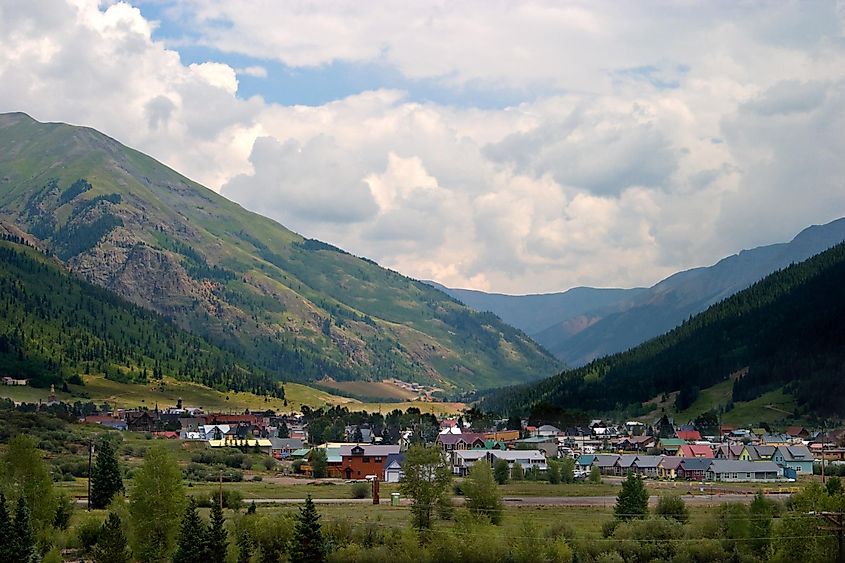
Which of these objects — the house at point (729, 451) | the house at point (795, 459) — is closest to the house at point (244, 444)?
the house at point (729, 451)

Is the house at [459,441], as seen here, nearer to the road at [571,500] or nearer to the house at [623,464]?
the house at [623,464]

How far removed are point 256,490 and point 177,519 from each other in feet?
156

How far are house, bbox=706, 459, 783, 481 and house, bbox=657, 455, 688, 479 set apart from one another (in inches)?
201

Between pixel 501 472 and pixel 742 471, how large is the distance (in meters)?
36.9

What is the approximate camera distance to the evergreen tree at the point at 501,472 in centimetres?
13875

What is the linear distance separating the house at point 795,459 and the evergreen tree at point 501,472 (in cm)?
4089

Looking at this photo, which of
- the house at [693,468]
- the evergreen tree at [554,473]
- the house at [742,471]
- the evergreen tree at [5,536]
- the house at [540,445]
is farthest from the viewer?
the house at [540,445]


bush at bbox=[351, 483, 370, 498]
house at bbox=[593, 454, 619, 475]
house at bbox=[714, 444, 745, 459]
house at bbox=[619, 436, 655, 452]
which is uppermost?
house at bbox=[619, 436, 655, 452]

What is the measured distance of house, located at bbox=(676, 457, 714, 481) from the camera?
150m

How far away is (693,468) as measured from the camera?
150 metres

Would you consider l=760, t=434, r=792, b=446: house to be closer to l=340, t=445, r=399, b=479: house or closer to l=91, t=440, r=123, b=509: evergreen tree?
l=340, t=445, r=399, b=479: house

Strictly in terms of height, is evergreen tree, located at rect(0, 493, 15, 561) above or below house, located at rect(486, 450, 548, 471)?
below

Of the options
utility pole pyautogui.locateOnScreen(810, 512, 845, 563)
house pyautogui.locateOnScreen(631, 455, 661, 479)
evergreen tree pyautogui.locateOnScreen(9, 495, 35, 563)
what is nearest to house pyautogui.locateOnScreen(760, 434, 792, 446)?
house pyautogui.locateOnScreen(631, 455, 661, 479)

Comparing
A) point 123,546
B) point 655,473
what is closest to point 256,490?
point 123,546
